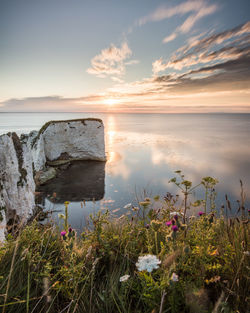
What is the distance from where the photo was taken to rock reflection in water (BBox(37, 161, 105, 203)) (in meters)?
10.9

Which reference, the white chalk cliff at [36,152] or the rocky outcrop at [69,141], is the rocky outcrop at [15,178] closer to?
the white chalk cliff at [36,152]

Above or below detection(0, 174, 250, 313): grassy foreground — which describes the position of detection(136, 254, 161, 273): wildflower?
above

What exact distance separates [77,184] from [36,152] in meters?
4.59

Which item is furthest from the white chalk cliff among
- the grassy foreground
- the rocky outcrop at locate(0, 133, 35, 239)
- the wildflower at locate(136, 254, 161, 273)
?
the wildflower at locate(136, 254, 161, 273)

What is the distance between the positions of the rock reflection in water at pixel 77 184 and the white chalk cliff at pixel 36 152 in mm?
1609

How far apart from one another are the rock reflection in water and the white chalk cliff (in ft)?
5.28

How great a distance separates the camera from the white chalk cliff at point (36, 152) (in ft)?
20.1

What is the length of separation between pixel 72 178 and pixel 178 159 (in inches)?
455

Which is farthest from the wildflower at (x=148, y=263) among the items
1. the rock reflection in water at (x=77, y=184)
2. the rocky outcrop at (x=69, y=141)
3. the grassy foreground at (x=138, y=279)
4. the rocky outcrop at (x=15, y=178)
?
the rocky outcrop at (x=69, y=141)

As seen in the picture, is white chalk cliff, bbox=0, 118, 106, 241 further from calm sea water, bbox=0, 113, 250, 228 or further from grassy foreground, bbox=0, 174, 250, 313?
grassy foreground, bbox=0, 174, 250, 313

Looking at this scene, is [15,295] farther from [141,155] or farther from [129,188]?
[141,155]

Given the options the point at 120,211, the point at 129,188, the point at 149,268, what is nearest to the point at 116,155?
the point at 129,188

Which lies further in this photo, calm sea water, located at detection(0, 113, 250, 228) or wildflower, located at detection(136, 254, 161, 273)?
calm sea water, located at detection(0, 113, 250, 228)

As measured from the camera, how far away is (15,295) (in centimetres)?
184
